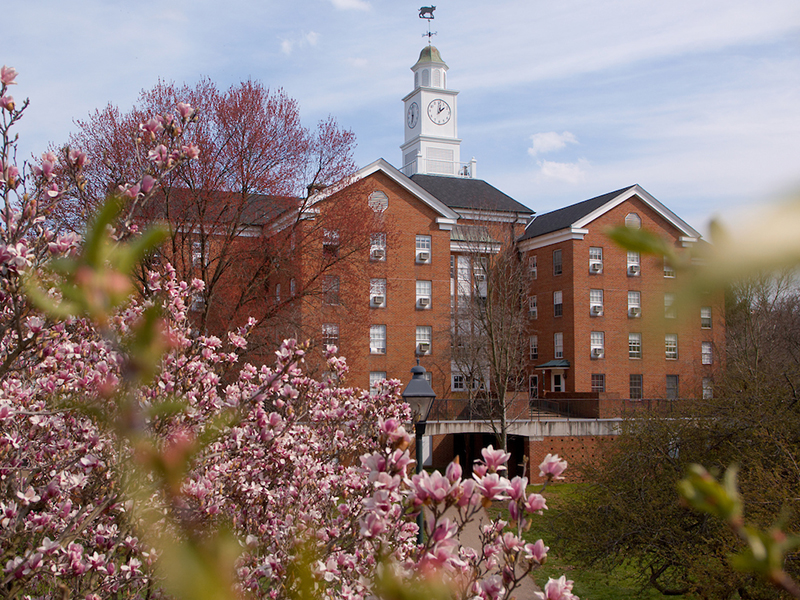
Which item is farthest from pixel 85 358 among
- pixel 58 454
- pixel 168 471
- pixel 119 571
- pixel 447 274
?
pixel 447 274

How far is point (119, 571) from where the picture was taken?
218 inches

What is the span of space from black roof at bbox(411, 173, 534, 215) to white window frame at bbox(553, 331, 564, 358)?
28.1ft

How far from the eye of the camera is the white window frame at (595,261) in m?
44.1

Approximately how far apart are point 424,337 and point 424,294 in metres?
2.56

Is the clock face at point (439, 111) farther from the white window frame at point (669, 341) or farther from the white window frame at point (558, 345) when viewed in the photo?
the white window frame at point (669, 341)

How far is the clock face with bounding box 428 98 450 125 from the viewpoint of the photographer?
293 ft

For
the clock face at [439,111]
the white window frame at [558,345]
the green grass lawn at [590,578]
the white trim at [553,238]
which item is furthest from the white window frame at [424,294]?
the clock face at [439,111]

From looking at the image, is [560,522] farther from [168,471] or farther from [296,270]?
[168,471]

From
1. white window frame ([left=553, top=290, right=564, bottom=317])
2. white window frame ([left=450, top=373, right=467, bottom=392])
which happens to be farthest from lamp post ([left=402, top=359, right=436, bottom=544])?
white window frame ([left=553, top=290, right=564, bottom=317])

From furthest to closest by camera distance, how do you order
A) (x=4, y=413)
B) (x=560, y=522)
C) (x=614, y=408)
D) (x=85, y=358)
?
(x=614, y=408)
(x=560, y=522)
(x=85, y=358)
(x=4, y=413)

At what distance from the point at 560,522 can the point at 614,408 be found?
65.9 feet

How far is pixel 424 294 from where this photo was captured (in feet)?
137

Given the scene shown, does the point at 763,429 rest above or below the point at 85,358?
below

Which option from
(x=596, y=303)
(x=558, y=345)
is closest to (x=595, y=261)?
(x=596, y=303)
